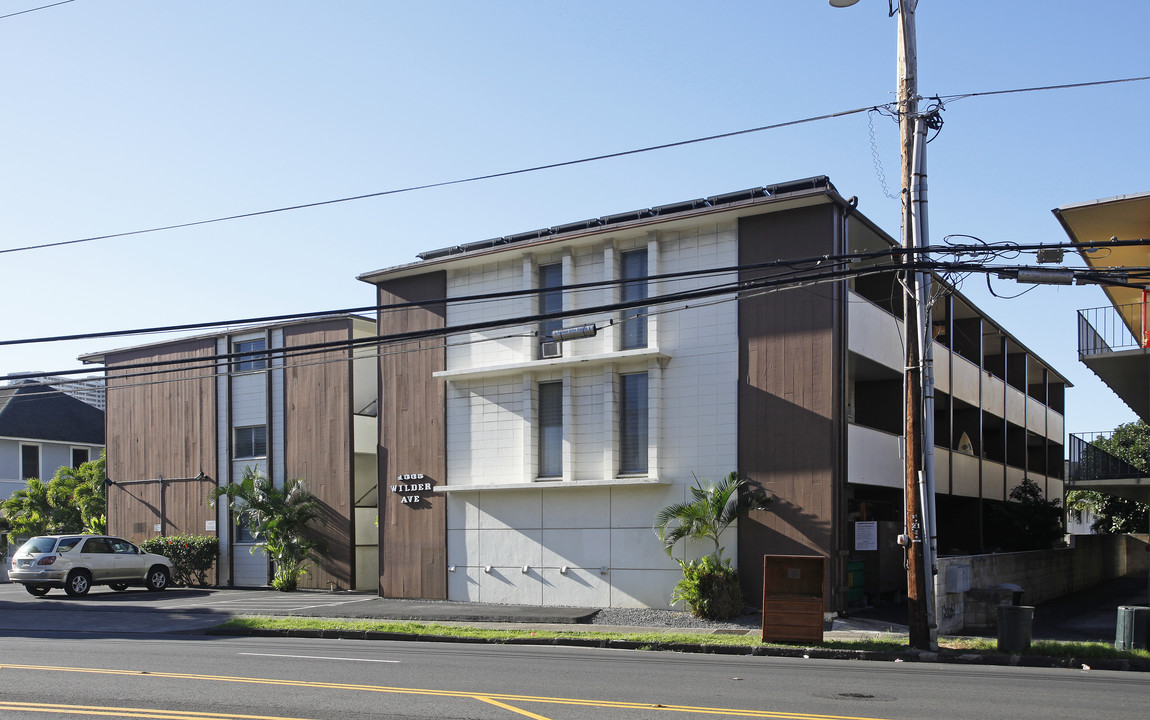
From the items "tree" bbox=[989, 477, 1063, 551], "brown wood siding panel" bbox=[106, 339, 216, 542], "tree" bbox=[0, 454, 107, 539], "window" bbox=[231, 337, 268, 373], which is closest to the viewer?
"tree" bbox=[989, 477, 1063, 551]

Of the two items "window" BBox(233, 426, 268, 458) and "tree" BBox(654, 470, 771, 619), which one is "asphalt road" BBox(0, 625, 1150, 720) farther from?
"window" BBox(233, 426, 268, 458)

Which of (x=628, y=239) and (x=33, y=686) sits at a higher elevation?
(x=628, y=239)

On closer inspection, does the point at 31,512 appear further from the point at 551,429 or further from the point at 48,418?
the point at 551,429

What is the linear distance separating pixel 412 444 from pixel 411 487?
1.10 meters

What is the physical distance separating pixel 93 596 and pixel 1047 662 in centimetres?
2414

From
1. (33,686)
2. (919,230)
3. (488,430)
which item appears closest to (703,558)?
(488,430)

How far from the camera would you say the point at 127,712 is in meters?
10.3

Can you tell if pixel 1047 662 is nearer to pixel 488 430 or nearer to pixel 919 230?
pixel 919 230

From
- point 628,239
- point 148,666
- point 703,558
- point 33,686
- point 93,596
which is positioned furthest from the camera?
point 93,596

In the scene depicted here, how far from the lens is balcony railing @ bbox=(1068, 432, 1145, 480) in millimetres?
26600

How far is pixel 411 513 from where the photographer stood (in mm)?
26469

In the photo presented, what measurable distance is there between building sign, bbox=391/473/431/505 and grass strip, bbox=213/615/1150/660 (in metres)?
4.85

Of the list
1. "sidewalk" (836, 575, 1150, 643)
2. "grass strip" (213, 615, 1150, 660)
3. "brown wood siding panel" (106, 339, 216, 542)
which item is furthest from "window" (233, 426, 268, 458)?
"sidewalk" (836, 575, 1150, 643)

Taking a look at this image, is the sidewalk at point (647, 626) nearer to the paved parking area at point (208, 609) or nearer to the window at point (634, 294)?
the paved parking area at point (208, 609)
